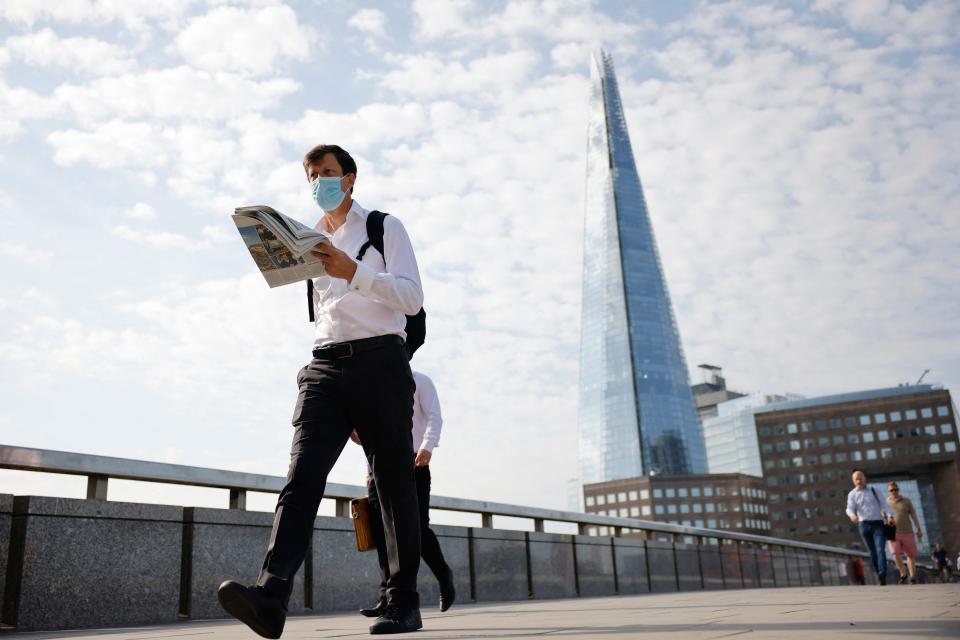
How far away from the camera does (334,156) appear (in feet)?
12.8

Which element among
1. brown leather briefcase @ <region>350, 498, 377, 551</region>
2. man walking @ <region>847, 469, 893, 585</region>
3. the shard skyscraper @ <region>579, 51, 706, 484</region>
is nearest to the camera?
brown leather briefcase @ <region>350, 498, 377, 551</region>

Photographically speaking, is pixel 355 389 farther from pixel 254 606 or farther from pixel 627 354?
pixel 627 354

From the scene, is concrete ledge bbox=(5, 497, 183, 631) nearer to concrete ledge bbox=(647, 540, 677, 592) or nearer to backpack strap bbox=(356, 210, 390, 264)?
backpack strap bbox=(356, 210, 390, 264)

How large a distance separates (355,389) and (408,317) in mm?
875

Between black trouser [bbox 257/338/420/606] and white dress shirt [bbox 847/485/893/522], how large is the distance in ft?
37.4

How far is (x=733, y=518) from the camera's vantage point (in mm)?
126875

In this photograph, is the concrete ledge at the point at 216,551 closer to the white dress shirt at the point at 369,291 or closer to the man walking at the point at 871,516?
the white dress shirt at the point at 369,291

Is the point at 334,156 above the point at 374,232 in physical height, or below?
above

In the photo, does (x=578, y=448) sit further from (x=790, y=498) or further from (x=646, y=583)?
(x=646, y=583)

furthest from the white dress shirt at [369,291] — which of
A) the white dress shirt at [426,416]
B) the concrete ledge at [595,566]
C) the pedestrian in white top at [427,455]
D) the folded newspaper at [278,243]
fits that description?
the concrete ledge at [595,566]

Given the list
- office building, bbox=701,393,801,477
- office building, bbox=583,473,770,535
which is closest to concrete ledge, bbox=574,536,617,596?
office building, bbox=583,473,770,535

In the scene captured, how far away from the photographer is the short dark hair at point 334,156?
12.8 feet

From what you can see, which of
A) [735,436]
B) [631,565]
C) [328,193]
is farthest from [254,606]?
[735,436]

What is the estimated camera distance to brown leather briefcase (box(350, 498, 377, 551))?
16.4 feet
